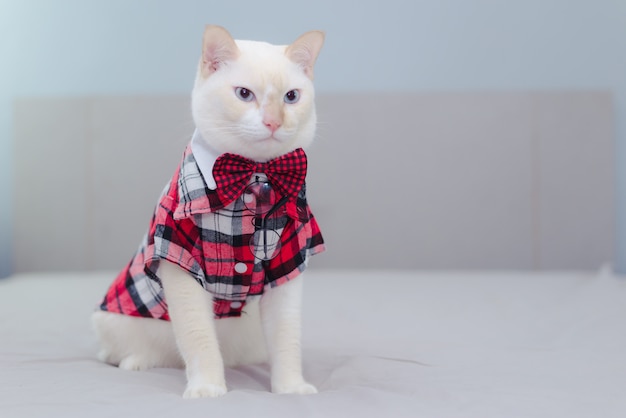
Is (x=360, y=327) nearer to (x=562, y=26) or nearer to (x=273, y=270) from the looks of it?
(x=273, y=270)

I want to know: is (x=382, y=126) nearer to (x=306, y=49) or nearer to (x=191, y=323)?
(x=306, y=49)

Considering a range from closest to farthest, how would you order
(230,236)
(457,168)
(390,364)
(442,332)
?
(230,236) < (390,364) < (442,332) < (457,168)

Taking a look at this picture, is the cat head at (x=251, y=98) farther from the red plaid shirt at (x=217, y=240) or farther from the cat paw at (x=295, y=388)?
the cat paw at (x=295, y=388)

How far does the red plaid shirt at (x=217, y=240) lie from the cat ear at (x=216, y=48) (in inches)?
5.7

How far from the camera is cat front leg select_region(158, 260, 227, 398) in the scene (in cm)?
105

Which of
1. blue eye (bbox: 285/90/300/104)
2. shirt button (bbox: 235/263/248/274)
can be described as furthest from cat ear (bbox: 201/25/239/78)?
shirt button (bbox: 235/263/248/274)

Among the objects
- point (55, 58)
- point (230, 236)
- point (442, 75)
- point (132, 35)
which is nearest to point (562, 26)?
point (442, 75)

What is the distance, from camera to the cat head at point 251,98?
1021 mm

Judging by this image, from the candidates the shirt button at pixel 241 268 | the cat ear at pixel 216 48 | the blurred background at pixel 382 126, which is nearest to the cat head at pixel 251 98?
the cat ear at pixel 216 48

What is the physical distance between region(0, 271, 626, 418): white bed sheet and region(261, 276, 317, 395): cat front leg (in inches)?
1.8

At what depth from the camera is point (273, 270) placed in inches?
43.4

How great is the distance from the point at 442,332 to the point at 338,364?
411mm

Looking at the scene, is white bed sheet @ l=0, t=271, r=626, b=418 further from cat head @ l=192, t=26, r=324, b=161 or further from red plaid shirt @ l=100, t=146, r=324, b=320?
cat head @ l=192, t=26, r=324, b=161

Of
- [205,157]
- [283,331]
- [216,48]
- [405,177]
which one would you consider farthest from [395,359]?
[405,177]
